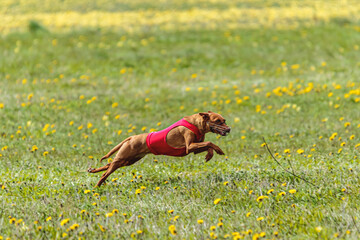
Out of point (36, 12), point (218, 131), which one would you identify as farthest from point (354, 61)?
point (36, 12)

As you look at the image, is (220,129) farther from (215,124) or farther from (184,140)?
(184,140)

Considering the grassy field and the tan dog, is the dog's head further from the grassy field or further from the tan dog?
the grassy field

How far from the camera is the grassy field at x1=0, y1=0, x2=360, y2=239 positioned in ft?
15.2

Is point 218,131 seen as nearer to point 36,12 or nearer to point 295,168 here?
point 295,168

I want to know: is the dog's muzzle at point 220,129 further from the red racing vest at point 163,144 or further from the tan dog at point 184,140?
the red racing vest at point 163,144

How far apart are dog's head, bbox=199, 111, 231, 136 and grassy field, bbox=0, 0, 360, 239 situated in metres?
0.75

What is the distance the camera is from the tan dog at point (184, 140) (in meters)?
4.50

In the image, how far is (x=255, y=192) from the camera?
520 centimetres

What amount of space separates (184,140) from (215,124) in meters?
0.40

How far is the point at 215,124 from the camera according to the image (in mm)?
4500

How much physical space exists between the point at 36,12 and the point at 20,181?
19168mm

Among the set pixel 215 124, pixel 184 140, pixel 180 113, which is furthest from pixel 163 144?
pixel 180 113

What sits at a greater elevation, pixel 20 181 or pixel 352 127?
pixel 20 181

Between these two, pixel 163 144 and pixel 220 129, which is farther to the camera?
pixel 163 144
